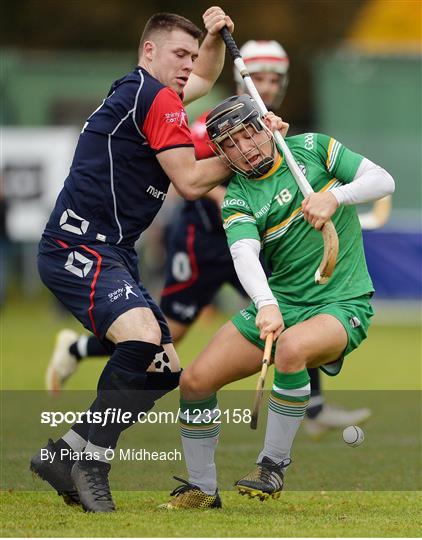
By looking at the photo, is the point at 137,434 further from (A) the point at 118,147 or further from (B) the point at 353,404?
(A) the point at 118,147

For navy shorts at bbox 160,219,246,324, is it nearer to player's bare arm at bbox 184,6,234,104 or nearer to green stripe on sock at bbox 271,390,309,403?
player's bare arm at bbox 184,6,234,104

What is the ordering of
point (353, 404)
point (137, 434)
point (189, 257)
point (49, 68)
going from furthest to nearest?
point (49, 68) → point (353, 404) → point (189, 257) → point (137, 434)

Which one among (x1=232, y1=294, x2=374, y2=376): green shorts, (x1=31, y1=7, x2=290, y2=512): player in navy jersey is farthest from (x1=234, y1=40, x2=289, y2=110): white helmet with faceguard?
(x1=232, y1=294, x2=374, y2=376): green shorts

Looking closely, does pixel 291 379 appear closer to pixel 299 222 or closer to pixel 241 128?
pixel 299 222

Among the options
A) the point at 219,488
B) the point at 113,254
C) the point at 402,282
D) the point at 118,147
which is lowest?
the point at 402,282

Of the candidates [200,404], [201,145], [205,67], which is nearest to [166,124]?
[205,67]

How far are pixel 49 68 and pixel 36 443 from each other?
15.7 m

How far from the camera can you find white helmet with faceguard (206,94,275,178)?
5895mm

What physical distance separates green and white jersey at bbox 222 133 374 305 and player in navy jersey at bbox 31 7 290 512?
0.21m

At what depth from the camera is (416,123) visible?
20.5m

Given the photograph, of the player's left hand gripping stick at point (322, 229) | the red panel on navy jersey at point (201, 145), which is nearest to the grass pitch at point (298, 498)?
the player's left hand gripping stick at point (322, 229)

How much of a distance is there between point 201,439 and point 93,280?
90 cm

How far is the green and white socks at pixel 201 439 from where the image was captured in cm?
598

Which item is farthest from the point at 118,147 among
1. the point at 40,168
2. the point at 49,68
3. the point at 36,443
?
the point at 49,68
